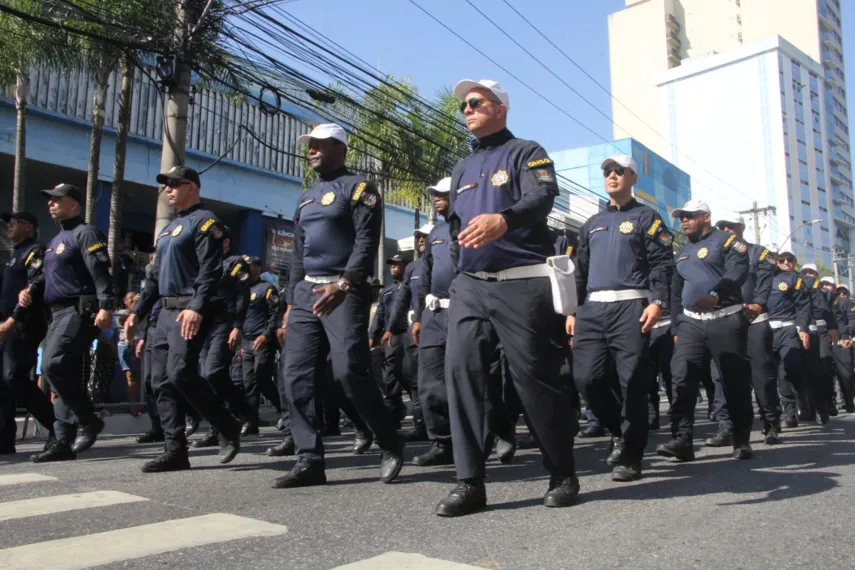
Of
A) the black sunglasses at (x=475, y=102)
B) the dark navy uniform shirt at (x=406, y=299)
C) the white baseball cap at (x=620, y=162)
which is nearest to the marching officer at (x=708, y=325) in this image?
the white baseball cap at (x=620, y=162)

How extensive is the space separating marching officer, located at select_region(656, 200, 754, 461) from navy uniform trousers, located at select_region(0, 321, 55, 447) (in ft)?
16.1

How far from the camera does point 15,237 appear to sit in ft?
22.4

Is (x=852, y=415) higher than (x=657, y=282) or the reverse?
the reverse

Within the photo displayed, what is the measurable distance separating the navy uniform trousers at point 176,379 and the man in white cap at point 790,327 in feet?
22.3

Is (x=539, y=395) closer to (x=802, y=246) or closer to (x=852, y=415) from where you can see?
Answer: (x=852, y=415)

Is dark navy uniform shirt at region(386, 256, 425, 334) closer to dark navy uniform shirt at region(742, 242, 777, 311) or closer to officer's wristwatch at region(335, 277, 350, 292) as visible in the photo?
officer's wristwatch at region(335, 277, 350, 292)

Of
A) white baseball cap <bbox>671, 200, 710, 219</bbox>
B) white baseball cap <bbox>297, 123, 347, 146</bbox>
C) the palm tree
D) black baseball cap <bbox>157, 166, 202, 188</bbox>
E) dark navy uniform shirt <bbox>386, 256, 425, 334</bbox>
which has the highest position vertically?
the palm tree

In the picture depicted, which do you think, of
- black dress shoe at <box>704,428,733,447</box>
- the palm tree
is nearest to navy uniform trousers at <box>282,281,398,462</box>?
black dress shoe at <box>704,428,733,447</box>

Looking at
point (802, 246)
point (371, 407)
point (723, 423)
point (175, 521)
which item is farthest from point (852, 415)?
point (802, 246)

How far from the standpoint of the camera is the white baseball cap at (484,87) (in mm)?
4051

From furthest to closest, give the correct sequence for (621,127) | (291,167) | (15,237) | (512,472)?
(621,127), (291,167), (15,237), (512,472)

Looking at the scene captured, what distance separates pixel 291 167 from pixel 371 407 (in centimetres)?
2061

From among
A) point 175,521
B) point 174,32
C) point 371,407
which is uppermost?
point 174,32

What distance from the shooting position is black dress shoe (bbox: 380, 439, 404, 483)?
4.65 meters
